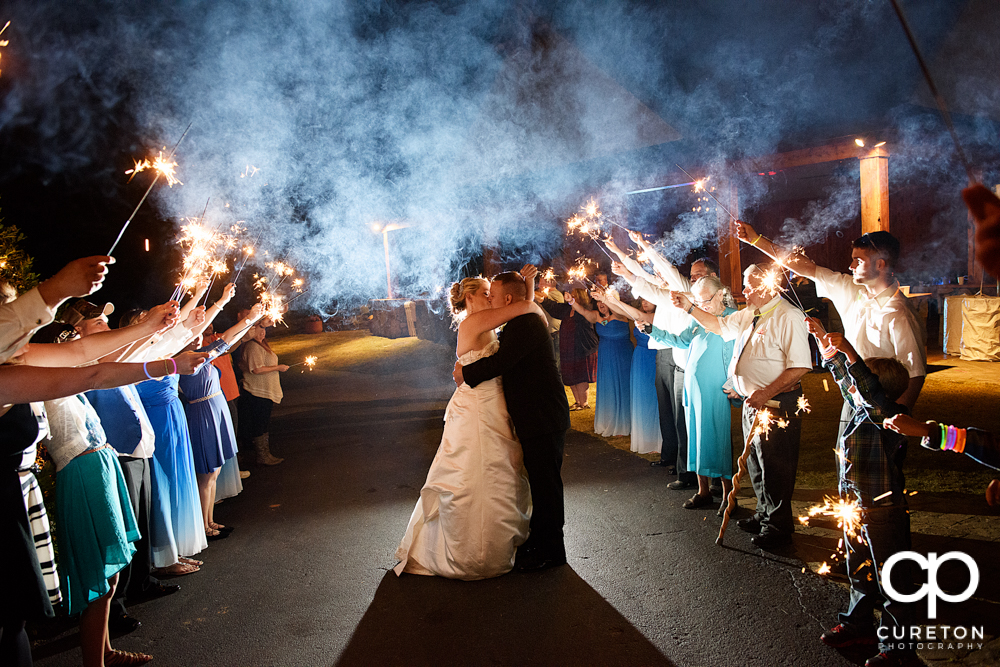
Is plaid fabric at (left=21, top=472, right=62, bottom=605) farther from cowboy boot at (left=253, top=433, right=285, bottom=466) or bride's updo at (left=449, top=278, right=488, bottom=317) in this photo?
cowboy boot at (left=253, top=433, right=285, bottom=466)

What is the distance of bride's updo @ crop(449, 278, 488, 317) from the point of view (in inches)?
171

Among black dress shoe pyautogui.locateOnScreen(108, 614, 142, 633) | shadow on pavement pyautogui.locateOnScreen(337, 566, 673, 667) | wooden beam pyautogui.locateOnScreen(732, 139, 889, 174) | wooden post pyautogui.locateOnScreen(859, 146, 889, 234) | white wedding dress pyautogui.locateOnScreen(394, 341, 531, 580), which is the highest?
wooden beam pyautogui.locateOnScreen(732, 139, 889, 174)

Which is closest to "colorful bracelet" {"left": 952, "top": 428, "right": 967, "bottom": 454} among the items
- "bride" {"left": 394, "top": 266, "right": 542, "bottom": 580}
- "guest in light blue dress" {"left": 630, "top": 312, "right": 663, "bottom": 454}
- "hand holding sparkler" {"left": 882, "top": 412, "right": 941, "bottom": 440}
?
"hand holding sparkler" {"left": 882, "top": 412, "right": 941, "bottom": 440}

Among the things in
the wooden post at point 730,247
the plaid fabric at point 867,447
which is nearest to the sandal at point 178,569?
the plaid fabric at point 867,447

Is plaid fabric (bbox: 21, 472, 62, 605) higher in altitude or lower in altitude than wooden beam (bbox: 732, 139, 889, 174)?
lower

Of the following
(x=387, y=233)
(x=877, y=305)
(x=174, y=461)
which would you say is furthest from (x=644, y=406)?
(x=387, y=233)

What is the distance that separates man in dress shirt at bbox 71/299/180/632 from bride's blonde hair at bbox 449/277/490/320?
2268 millimetres

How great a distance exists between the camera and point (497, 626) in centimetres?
341

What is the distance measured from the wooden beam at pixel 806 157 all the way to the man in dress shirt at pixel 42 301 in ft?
42.7

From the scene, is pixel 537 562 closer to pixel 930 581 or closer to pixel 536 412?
pixel 536 412

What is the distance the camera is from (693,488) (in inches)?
218

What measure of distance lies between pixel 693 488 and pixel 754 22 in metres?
11.7

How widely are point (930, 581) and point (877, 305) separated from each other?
1608mm

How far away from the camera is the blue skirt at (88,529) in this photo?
9.73ft
